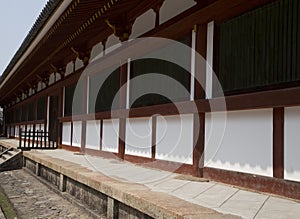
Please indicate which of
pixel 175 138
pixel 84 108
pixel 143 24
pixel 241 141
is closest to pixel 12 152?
pixel 84 108

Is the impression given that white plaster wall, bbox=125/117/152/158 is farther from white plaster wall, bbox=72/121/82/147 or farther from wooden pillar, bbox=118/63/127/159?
white plaster wall, bbox=72/121/82/147

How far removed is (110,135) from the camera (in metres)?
8.09

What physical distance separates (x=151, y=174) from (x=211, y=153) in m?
1.11

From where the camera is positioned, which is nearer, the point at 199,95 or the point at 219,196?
the point at 219,196

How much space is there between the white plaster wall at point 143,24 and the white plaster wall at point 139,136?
1.50 m

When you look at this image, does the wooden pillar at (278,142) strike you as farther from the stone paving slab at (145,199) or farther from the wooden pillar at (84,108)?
the wooden pillar at (84,108)

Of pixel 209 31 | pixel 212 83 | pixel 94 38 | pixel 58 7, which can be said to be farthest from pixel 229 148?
pixel 94 38

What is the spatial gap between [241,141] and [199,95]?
93 cm

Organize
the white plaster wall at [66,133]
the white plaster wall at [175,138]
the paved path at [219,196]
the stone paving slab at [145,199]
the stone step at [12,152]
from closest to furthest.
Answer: the stone paving slab at [145,199], the paved path at [219,196], the white plaster wall at [175,138], the white plaster wall at [66,133], the stone step at [12,152]

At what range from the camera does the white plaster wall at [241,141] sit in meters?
3.93

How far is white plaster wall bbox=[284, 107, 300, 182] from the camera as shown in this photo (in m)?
3.56

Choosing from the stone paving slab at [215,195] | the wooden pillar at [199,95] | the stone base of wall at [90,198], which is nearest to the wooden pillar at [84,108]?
the stone base of wall at [90,198]

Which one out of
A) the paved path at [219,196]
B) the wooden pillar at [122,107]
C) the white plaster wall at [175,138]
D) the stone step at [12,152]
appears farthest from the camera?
the stone step at [12,152]

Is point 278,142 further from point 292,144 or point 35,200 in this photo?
point 35,200
